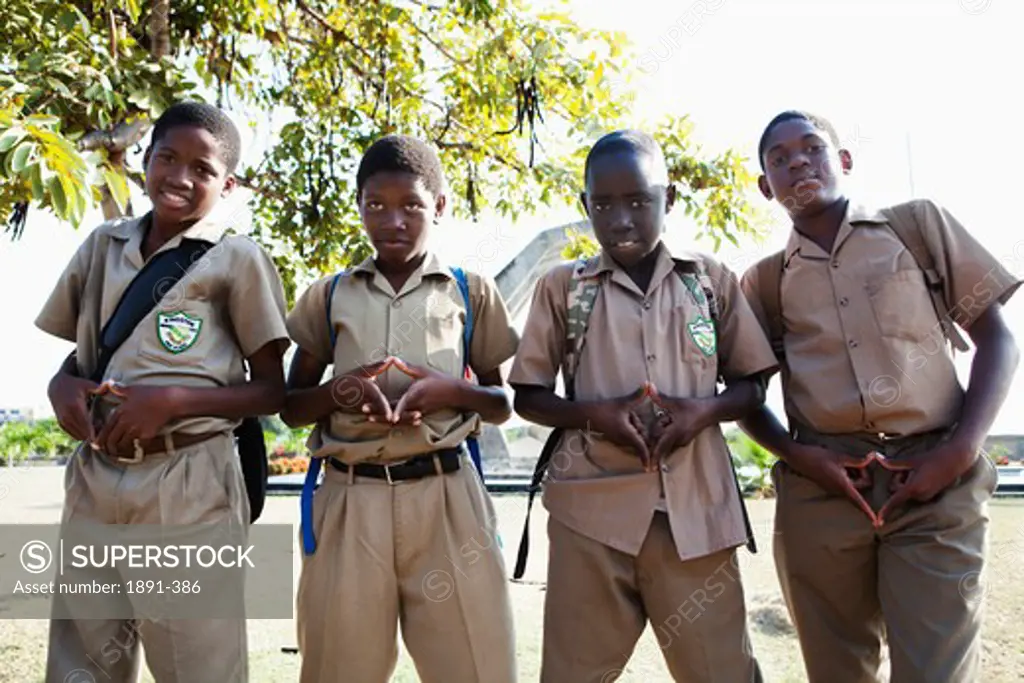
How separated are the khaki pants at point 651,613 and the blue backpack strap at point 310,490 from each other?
639mm

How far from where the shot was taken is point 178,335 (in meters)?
2.02

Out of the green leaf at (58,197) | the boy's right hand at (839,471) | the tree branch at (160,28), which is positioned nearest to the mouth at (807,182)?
the boy's right hand at (839,471)

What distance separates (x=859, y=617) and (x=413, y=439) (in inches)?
48.2

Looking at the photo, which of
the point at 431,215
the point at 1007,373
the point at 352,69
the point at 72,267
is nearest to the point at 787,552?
the point at 1007,373

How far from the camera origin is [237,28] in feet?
14.9

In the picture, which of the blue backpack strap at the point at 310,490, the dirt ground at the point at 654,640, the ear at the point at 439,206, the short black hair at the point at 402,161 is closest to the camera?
the blue backpack strap at the point at 310,490

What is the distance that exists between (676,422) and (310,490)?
96 centimetres

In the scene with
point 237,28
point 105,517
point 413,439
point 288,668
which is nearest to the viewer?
point 105,517

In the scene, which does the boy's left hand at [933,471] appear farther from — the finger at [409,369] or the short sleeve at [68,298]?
the short sleeve at [68,298]

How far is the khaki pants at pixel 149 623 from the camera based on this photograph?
1885 mm

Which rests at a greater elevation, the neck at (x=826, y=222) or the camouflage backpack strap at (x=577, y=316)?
the neck at (x=826, y=222)

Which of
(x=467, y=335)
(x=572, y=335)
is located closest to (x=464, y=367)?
(x=467, y=335)

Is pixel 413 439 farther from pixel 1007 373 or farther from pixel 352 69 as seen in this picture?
pixel 352 69

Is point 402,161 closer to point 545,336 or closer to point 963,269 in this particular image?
point 545,336
